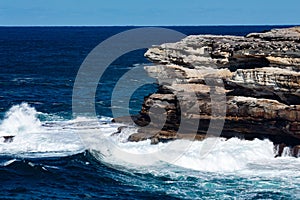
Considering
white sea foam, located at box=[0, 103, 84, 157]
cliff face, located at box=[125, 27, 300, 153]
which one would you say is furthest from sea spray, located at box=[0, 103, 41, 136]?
cliff face, located at box=[125, 27, 300, 153]

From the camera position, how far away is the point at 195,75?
127 feet

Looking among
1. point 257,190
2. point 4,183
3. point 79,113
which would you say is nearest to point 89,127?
point 79,113

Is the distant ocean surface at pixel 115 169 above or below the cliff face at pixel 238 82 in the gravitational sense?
below

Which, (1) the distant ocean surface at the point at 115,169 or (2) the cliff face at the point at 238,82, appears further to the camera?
(2) the cliff face at the point at 238,82

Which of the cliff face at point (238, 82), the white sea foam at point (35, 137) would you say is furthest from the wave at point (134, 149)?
the cliff face at point (238, 82)

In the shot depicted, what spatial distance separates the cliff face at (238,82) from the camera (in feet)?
115

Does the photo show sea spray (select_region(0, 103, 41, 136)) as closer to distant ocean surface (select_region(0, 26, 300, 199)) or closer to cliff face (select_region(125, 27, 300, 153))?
distant ocean surface (select_region(0, 26, 300, 199))

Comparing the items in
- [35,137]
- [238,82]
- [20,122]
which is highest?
[238,82]

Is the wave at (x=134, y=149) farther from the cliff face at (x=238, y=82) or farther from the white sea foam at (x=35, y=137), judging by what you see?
the cliff face at (x=238, y=82)

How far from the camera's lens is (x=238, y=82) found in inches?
1443

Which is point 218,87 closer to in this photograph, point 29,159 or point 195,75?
point 195,75

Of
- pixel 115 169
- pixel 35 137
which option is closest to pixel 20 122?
pixel 35 137

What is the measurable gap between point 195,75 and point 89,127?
438 inches

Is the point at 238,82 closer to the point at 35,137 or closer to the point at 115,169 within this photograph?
the point at 115,169
